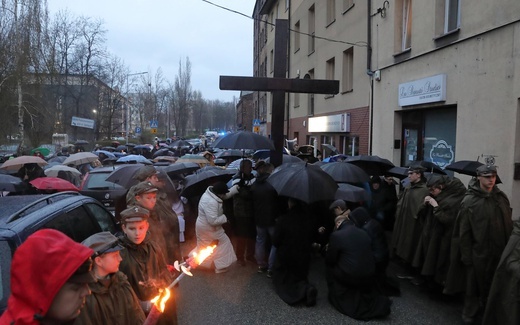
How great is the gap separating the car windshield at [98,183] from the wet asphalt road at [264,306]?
148 inches

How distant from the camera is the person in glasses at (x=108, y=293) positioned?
246cm

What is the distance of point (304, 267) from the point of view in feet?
18.9

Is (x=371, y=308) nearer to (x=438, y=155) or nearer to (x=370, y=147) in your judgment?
(x=438, y=155)

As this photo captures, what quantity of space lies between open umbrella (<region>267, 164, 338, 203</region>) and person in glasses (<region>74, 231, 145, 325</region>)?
3123 mm

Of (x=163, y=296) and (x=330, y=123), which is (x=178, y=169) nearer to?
(x=163, y=296)

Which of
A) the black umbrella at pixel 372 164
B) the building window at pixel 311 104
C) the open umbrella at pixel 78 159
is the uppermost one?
the building window at pixel 311 104

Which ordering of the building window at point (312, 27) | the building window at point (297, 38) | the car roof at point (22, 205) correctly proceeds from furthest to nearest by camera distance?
1. the building window at point (297, 38)
2. the building window at point (312, 27)
3. the car roof at point (22, 205)

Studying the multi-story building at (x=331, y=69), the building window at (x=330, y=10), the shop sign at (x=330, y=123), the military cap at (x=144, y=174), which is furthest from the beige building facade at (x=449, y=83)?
the military cap at (x=144, y=174)

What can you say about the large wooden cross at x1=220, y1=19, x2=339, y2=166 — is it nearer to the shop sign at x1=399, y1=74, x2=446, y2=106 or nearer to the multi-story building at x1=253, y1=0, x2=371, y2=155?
the shop sign at x1=399, y1=74, x2=446, y2=106

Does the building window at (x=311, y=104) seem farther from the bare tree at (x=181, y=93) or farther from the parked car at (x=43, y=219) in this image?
the bare tree at (x=181, y=93)

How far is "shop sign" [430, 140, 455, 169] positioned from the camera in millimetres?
9469

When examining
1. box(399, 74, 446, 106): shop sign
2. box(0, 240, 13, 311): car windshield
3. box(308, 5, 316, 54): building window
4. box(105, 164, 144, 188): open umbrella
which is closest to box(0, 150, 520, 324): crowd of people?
box(0, 240, 13, 311): car windshield

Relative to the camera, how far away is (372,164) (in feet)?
28.3

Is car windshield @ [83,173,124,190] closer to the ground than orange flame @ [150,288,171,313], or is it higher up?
closer to the ground
